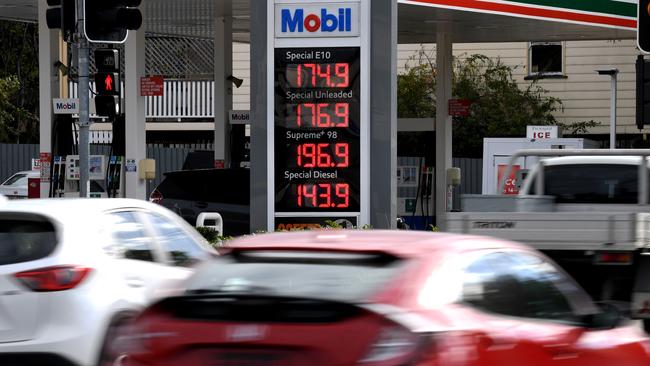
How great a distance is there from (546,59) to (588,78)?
1544mm

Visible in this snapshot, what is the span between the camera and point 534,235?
1232 centimetres

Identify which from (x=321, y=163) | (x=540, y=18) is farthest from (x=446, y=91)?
(x=321, y=163)

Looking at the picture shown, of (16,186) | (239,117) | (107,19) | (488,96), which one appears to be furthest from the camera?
(488,96)

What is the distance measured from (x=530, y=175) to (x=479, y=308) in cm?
901

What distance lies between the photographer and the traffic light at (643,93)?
506 inches

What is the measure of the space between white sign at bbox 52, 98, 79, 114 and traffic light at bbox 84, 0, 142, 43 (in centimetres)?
848

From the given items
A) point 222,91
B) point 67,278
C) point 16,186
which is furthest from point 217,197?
point 16,186

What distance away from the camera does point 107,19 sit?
14797 millimetres

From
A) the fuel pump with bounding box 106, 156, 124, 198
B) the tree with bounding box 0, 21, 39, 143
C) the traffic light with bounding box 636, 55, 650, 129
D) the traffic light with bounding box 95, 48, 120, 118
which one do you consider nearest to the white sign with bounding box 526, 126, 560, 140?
the fuel pump with bounding box 106, 156, 124, 198

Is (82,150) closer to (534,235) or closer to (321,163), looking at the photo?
(321,163)

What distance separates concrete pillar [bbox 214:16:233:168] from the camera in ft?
93.0

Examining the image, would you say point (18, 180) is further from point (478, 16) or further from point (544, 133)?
point (478, 16)

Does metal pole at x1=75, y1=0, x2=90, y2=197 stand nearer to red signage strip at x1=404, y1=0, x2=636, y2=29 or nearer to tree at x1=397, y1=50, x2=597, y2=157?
red signage strip at x1=404, y1=0, x2=636, y2=29

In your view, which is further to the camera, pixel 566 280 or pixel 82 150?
pixel 82 150
